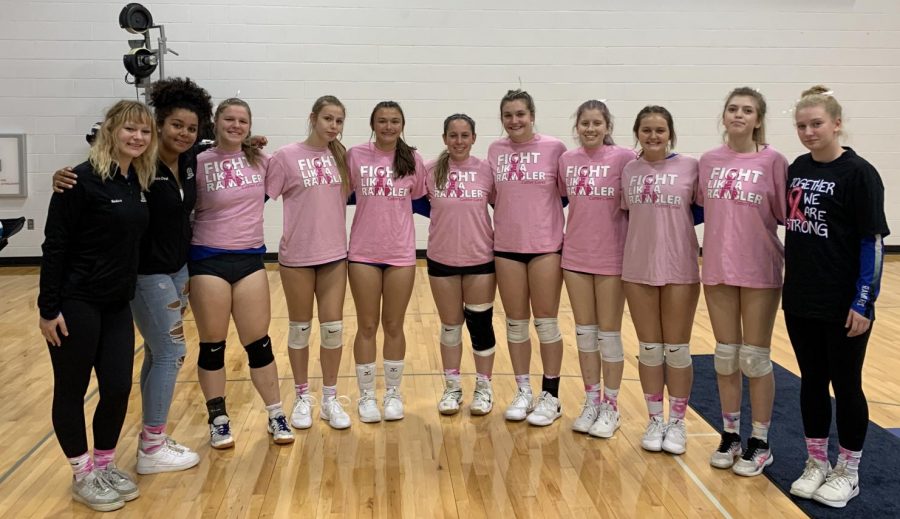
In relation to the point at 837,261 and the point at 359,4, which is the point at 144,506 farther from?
the point at 359,4

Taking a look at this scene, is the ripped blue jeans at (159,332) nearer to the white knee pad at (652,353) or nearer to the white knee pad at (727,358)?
the white knee pad at (652,353)

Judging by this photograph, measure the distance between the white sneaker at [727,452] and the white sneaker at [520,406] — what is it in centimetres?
87

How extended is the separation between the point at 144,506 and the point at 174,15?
6.09 metres

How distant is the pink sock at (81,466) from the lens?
2635mm

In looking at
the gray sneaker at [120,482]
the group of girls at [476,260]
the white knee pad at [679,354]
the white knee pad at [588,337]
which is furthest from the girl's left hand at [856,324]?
the gray sneaker at [120,482]

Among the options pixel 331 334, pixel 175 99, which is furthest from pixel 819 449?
pixel 175 99

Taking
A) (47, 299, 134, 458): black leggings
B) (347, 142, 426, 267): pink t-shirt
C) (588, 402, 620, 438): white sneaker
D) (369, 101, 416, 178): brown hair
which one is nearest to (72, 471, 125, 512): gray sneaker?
(47, 299, 134, 458): black leggings

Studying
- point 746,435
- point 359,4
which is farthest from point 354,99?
point 746,435

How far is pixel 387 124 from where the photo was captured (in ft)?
10.7

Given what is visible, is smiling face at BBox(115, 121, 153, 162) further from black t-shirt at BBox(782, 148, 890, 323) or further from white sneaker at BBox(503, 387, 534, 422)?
black t-shirt at BBox(782, 148, 890, 323)

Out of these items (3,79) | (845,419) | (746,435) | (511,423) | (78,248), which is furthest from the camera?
(3,79)

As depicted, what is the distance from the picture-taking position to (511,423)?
3453 millimetres

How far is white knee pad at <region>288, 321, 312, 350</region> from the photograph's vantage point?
10.9 feet

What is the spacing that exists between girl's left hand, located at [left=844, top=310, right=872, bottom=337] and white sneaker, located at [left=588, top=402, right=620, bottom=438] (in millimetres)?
1107
